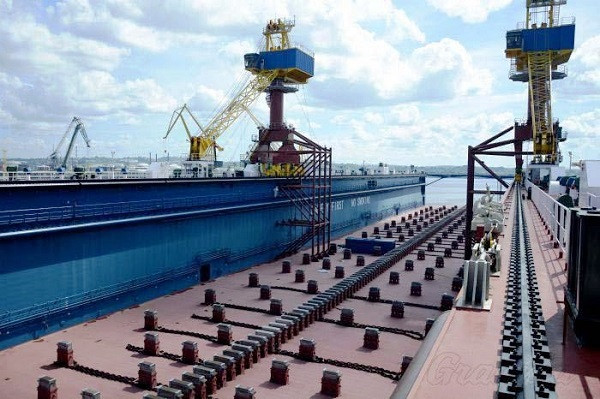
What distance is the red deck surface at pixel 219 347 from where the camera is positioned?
46.3ft

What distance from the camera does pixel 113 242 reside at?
2203cm

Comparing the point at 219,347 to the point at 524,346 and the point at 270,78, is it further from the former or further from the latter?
the point at 270,78

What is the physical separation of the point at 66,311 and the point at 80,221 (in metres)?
3.89

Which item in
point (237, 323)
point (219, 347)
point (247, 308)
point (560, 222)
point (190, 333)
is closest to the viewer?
point (560, 222)

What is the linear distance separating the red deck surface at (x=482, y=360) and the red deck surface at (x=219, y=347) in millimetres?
8223

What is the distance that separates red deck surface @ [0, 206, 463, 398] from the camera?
1410 cm

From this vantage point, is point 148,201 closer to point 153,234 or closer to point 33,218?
point 153,234

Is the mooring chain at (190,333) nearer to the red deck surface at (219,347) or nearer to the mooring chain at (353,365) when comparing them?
the red deck surface at (219,347)

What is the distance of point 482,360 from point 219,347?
1396 centimetres

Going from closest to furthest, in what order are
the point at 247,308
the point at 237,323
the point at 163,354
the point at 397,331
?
the point at 163,354
the point at 397,331
the point at 237,323
the point at 247,308

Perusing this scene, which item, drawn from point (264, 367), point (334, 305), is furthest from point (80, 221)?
point (334, 305)

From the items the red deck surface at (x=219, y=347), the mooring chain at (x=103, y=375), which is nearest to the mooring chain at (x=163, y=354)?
the red deck surface at (x=219, y=347)

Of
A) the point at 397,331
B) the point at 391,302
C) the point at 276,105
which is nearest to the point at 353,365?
the point at 397,331

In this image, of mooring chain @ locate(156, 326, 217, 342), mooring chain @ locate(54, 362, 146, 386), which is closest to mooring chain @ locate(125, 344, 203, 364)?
mooring chain @ locate(54, 362, 146, 386)
